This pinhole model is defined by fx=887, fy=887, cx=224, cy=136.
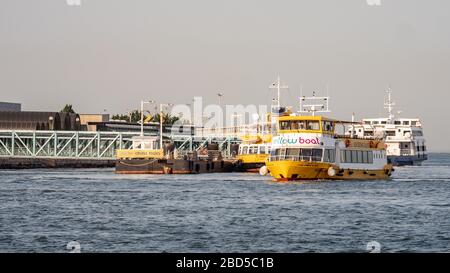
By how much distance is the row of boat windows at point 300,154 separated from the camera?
84500 millimetres

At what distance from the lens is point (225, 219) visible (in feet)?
154

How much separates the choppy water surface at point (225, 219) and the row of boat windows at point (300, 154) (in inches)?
378

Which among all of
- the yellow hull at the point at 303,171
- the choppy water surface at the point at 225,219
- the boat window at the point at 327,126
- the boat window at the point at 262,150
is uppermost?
the boat window at the point at 327,126

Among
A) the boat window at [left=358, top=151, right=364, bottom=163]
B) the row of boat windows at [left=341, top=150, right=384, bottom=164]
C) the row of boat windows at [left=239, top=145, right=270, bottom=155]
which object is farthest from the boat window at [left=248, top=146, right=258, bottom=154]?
the boat window at [left=358, top=151, right=364, bottom=163]

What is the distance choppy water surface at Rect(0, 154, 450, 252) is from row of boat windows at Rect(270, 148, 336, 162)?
→ 9.61 metres

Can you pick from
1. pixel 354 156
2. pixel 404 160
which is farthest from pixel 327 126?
pixel 404 160

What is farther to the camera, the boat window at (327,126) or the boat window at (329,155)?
the boat window at (327,126)

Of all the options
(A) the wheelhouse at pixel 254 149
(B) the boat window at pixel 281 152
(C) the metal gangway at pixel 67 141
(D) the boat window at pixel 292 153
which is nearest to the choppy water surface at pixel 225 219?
(D) the boat window at pixel 292 153

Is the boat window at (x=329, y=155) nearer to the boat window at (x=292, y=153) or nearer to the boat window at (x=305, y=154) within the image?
the boat window at (x=305, y=154)

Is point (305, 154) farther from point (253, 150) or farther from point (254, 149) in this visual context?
point (253, 150)

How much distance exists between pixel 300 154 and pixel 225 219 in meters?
38.5

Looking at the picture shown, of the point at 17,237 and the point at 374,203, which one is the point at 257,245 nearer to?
the point at 17,237
